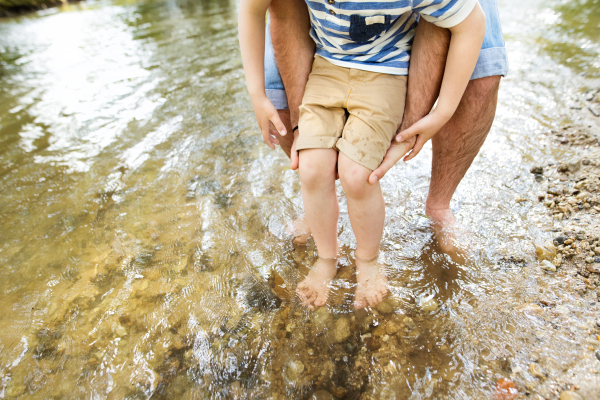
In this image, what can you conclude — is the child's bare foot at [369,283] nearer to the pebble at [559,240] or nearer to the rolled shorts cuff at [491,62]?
the pebble at [559,240]

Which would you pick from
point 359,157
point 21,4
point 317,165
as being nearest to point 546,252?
point 359,157

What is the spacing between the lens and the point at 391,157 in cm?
118

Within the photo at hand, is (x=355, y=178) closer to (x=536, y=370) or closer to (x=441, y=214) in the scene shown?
(x=441, y=214)

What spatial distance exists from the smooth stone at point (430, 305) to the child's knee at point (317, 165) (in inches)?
22.2

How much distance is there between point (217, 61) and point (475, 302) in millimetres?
3442

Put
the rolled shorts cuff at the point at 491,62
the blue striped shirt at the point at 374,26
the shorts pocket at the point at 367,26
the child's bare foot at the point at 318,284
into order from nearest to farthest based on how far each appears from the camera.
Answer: the blue striped shirt at the point at 374,26 → the shorts pocket at the point at 367,26 → the rolled shorts cuff at the point at 491,62 → the child's bare foot at the point at 318,284

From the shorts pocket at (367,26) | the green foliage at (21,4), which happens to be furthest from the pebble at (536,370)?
the green foliage at (21,4)

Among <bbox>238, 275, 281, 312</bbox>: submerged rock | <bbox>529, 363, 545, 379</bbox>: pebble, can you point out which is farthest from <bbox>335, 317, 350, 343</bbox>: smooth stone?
<bbox>529, 363, 545, 379</bbox>: pebble

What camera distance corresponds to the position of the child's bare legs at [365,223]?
1.15 meters

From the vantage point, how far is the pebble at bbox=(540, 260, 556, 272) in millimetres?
1243

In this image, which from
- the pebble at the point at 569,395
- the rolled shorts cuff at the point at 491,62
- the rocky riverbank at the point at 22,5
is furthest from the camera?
the rocky riverbank at the point at 22,5

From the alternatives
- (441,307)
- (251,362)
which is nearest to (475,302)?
(441,307)

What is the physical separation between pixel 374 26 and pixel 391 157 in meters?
0.43

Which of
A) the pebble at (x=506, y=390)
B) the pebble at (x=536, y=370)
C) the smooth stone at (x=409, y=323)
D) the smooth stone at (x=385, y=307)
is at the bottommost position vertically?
the smooth stone at (x=385, y=307)
